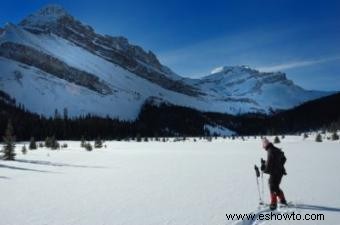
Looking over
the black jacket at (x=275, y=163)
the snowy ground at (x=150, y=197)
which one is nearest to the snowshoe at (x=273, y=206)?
the snowy ground at (x=150, y=197)

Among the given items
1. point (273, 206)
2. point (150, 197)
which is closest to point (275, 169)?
point (273, 206)

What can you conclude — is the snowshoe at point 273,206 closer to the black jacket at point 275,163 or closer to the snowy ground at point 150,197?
the snowy ground at point 150,197

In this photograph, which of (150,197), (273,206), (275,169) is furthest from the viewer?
(150,197)

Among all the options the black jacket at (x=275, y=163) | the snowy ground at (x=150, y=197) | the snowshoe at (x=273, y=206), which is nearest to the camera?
the snowy ground at (x=150, y=197)

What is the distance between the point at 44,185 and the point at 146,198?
20.3 ft

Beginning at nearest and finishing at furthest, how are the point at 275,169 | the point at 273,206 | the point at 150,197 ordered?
the point at 273,206 → the point at 275,169 → the point at 150,197

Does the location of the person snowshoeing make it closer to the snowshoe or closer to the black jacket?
the black jacket

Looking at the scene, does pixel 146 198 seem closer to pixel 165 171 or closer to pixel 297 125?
pixel 165 171

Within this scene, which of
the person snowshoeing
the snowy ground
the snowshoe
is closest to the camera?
the snowy ground

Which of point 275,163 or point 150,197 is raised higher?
point 275,163

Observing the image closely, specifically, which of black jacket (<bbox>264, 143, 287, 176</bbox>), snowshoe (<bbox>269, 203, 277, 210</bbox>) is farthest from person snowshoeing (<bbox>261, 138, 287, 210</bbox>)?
snowshoe (<bbox>269, 203, 277, 210</bbox>)

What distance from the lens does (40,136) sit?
11288 cm

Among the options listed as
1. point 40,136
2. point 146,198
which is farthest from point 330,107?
point 146,198

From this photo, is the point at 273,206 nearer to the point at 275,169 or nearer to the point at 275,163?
the point at 275,169
